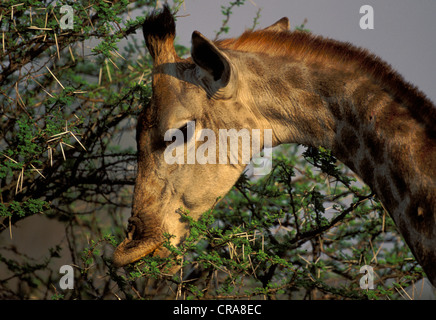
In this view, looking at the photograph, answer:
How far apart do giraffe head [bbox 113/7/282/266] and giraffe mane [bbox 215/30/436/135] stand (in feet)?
1.26

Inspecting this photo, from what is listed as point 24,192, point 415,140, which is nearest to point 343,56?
point 415,140

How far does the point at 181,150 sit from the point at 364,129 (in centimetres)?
142

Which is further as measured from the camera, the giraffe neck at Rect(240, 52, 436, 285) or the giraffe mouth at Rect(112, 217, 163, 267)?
the giraffe mouth at Rect(112, 217, 163, 267)

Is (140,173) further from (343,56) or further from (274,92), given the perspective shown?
(343,56)

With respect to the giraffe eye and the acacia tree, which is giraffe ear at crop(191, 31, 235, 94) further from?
the acacia tree

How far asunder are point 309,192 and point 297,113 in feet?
3.70

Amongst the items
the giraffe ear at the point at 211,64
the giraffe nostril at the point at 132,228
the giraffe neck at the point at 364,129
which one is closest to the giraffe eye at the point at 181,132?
the giraffe ear at the point at 211,64

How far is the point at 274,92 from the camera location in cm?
404

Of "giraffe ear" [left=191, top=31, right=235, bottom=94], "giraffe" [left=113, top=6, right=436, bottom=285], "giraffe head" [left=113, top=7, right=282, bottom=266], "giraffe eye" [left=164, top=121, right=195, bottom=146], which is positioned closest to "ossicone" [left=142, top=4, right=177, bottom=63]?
"giraffe" [left=113, top=6, right=436, bottom=285]

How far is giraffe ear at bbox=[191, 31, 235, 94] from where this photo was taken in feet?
12.3

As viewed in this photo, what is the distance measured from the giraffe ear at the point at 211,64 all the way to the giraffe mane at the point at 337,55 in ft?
1.38

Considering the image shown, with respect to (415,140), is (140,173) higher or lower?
higher

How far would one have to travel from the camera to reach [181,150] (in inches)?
161

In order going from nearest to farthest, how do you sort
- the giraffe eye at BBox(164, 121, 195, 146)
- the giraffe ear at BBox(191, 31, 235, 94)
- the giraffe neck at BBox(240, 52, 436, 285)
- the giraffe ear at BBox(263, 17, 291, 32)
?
the giraffe neck at BBox(240, 52, 436, 285)
the giraffe ear at BBox(191, 31, 235, 94)
the giraffe eye at BBox(164, 121, 195, 146)
the giraffe ear at BBox(263, 17, 291, 32)
